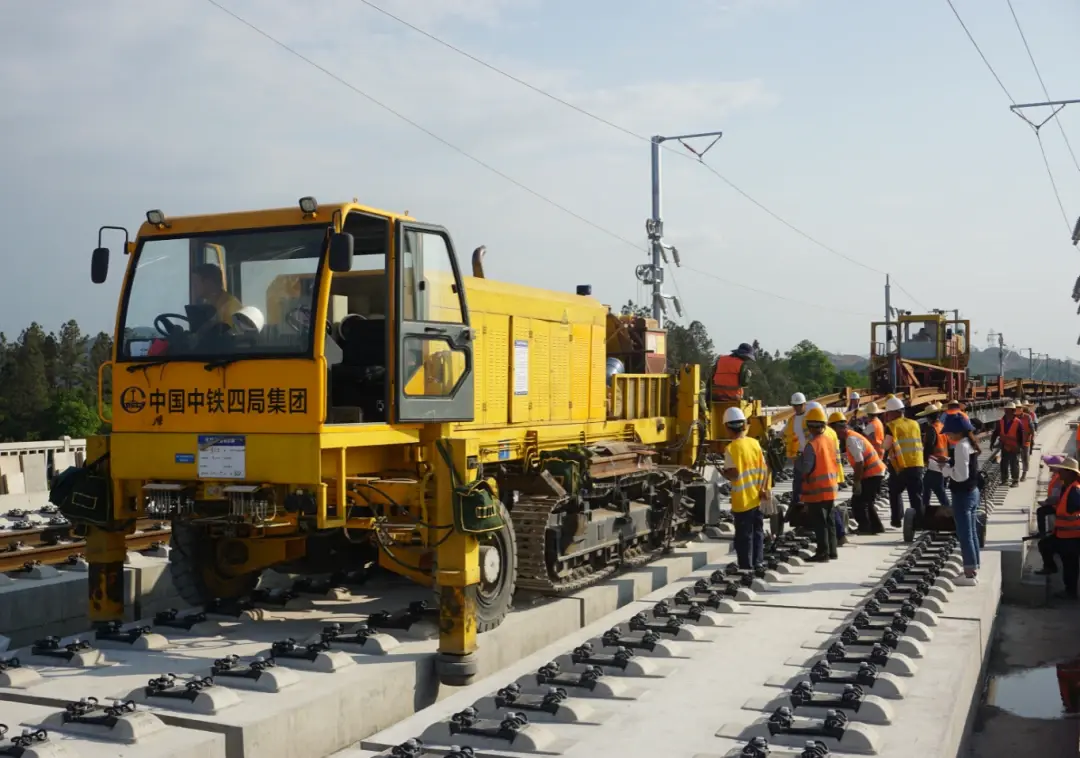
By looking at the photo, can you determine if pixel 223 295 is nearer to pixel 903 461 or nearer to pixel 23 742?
pixel 23 742

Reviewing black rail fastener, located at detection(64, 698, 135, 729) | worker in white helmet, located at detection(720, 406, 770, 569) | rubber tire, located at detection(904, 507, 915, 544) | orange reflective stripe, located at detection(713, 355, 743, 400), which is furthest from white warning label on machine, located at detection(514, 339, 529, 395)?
rubber tire, located at detection(904, 507, 915, 544)

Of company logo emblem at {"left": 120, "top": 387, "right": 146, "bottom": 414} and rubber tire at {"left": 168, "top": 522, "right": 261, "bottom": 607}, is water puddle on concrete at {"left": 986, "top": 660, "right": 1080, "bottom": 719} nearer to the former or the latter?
rubber tire at {"left": 168, "top": 522, "right": 261, "bottom": 607}

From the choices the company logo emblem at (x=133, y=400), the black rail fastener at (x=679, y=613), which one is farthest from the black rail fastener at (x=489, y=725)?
the company logo emblem at (x=133, y=400)

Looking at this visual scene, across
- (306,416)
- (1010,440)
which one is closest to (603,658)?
(306,416)

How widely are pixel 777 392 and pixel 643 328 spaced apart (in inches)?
2670

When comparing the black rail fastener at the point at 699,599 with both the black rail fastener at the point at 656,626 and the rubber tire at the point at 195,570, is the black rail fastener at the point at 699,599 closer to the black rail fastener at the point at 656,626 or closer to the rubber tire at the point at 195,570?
the black rail fastener at the point at 656,626

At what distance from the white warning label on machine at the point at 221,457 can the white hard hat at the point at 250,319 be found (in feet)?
2.57

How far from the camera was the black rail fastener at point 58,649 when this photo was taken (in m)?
7.45

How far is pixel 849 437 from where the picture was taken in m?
13.9

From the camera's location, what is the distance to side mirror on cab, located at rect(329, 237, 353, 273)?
714 cm

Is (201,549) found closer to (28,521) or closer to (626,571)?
(626,571)

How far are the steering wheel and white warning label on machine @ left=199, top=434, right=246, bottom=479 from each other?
33.8 inches

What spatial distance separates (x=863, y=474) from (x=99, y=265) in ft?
31.9

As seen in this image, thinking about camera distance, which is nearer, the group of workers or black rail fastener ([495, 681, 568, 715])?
black rail fastener ([495, 681, 568, 715])
